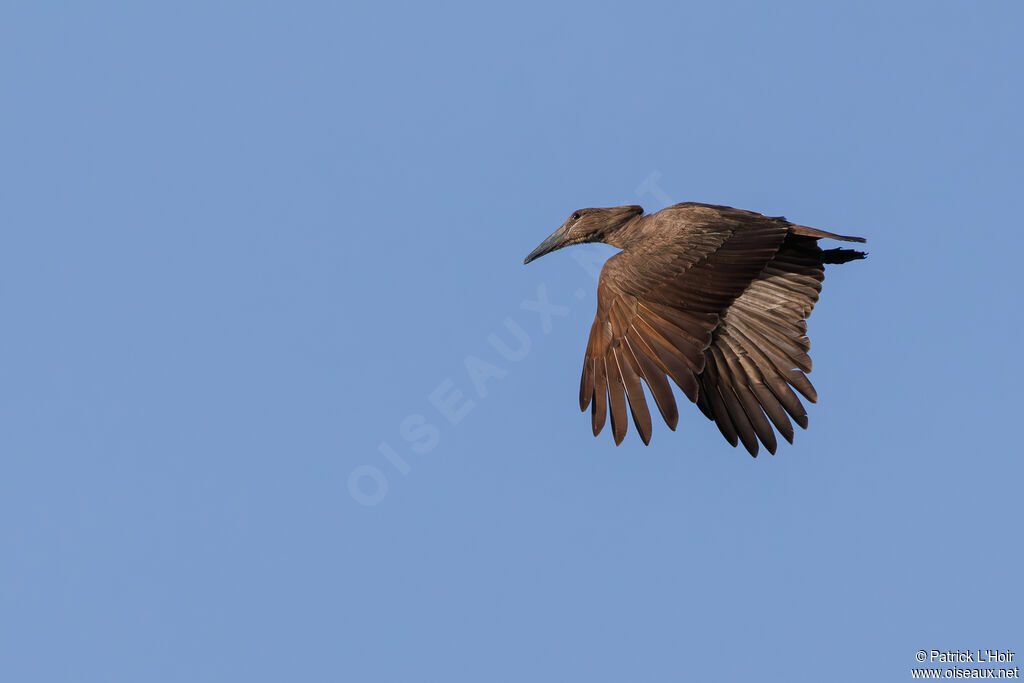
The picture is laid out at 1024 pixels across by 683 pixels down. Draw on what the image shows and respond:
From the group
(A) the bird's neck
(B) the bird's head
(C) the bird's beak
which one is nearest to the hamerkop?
(A) the bird's neck

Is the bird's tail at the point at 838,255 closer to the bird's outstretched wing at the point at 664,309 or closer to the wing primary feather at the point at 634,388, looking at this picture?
the bird's outstretched wing at the point at 664,309

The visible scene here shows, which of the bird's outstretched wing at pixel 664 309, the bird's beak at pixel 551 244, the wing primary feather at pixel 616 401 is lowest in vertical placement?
the wing primary feather at pixel 616 401

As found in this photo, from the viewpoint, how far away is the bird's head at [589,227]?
1491 cm

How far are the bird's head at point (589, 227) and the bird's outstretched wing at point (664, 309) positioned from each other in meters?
1.80

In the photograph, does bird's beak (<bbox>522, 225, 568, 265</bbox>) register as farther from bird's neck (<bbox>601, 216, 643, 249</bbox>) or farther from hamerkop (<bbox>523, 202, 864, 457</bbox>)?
hamerkop (<bbox>523, 202, 864, 457</bbox>)

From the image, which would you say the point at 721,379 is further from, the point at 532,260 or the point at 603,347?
the point at 532,260

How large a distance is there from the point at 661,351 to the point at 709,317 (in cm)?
51

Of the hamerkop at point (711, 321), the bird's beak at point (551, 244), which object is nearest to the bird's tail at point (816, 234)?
the hamerkop at point (711, 321)

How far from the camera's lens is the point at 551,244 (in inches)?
604

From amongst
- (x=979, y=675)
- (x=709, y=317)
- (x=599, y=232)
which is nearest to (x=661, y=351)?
(x=709, y=317)

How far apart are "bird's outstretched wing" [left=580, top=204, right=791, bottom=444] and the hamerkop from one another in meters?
0.01

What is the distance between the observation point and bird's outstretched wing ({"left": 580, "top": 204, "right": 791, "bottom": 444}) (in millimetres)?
11562

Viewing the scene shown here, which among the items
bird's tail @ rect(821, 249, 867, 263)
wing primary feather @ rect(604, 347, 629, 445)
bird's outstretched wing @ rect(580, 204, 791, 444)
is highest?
bird's tail @ rect(821, 249, 867, 263)

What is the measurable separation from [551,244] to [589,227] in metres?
0.50
